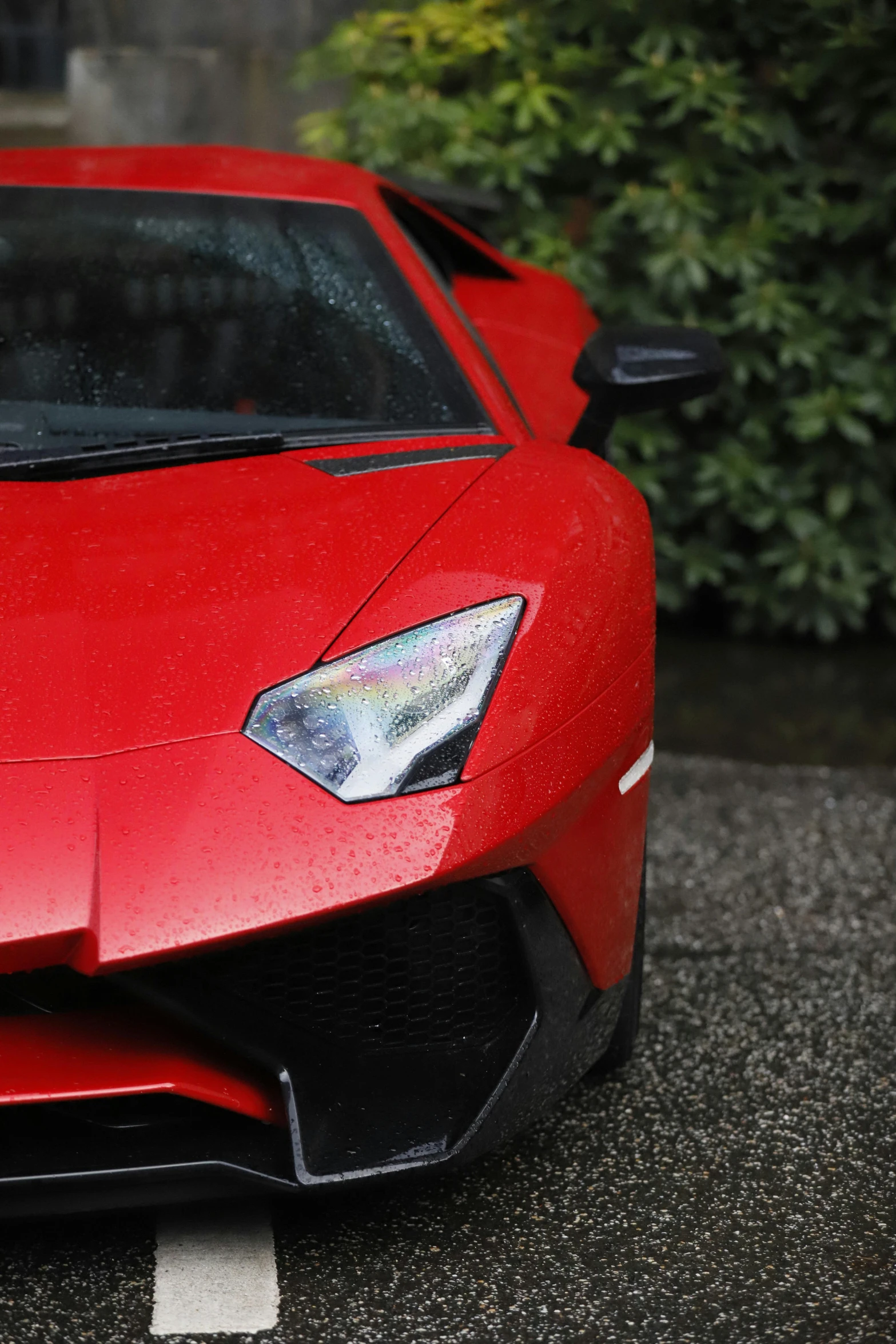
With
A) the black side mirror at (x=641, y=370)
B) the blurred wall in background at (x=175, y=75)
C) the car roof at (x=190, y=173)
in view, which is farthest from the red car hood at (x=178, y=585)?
the blurred wall in background at (x=175, y=75)

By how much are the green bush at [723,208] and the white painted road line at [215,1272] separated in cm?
357

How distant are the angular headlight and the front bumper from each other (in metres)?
0.14

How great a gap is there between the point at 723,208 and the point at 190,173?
2713mm

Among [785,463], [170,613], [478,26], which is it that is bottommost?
[785,463]

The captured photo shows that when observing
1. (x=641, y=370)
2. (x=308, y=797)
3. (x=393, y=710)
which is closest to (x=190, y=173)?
(x=641, y=370)

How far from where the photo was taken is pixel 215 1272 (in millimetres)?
1887

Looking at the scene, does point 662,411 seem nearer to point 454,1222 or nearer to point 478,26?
point 478,26

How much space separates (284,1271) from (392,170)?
14.1 feet

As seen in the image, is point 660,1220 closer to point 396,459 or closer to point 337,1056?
point 337,1056

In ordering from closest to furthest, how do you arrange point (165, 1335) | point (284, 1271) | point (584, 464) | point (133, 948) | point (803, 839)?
point (133, 948), point (165, 1335), point (284, 1271), point (584, 464), point (803, 839)

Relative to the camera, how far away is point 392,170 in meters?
5.51

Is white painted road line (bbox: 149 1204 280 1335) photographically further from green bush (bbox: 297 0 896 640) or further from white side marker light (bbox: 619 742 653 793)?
green bush (bbox: 297 0 896 640)

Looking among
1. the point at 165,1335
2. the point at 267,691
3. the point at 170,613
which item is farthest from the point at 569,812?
the point at 165,1335

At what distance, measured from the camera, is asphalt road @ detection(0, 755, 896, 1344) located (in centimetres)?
180
